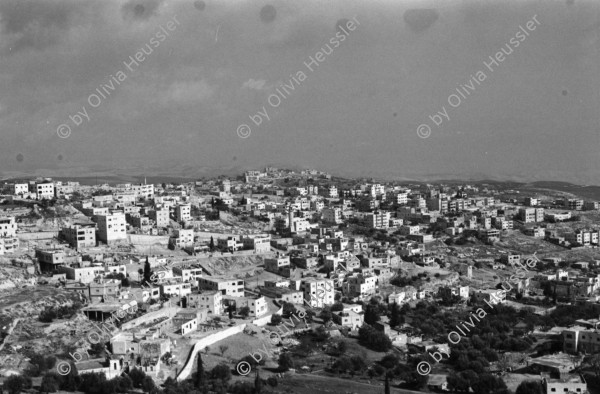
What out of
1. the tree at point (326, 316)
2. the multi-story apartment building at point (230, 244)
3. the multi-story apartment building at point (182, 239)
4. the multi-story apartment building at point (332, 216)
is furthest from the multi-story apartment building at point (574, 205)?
the tree at point (326, 316)

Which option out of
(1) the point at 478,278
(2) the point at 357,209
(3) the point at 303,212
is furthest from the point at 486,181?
(1) the point at 478,278

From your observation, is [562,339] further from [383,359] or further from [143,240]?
[143,240]

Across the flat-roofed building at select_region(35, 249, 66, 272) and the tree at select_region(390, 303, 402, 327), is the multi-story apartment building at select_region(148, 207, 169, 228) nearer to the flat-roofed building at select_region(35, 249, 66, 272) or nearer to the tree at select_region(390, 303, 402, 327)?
the flat-roofed building at select_region(35, 249, 66, 272)

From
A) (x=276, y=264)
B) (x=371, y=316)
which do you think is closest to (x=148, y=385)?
(x=371, y=316)

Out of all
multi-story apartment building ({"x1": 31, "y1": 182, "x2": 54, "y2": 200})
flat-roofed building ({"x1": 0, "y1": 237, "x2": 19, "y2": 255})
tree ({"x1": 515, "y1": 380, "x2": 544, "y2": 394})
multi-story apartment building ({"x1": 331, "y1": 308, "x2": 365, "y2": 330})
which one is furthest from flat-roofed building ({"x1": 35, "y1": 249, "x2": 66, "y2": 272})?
tree ({"x1": 515, "y1": 380, "x2": 544, "y2": 394})

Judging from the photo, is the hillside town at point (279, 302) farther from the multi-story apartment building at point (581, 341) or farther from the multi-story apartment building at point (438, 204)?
the multi-story apartment building at point (438, 204)

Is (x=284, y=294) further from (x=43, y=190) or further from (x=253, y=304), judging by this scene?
(x=43, y=190)
